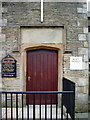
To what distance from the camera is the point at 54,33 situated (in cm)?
404

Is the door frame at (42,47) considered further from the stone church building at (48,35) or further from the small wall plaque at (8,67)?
the small wall plaque at (8,67)

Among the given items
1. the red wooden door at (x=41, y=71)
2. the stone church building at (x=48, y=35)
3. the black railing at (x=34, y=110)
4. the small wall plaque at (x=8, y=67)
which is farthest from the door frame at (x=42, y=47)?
the black railing at (x=34, y=110)

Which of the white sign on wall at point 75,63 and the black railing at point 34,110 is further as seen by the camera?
the white sign on wall at point 75,63

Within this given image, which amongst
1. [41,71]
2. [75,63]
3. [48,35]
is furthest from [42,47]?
[75,63]

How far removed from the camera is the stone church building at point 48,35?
12.9ft

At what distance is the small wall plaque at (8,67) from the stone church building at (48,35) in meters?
0.09

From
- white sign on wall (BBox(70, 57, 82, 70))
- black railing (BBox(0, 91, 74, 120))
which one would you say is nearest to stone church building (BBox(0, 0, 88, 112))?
white sign on wall (BBox(70, 57, 82, 70))

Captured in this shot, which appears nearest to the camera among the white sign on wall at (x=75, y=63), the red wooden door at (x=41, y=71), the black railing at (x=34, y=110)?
the black railing at (x=34, y=110)

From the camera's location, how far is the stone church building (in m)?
3.94

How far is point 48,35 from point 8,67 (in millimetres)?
1731

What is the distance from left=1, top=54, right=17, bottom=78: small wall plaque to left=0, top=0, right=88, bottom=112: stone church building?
0.31 feet

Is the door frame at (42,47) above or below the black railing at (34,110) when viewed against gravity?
above

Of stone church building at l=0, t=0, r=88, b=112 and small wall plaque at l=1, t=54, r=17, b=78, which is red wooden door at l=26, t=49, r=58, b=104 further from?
small wall plaque at l=1, t=54, r=17, b=78

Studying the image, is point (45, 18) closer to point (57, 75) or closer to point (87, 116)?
point (57, 75)
